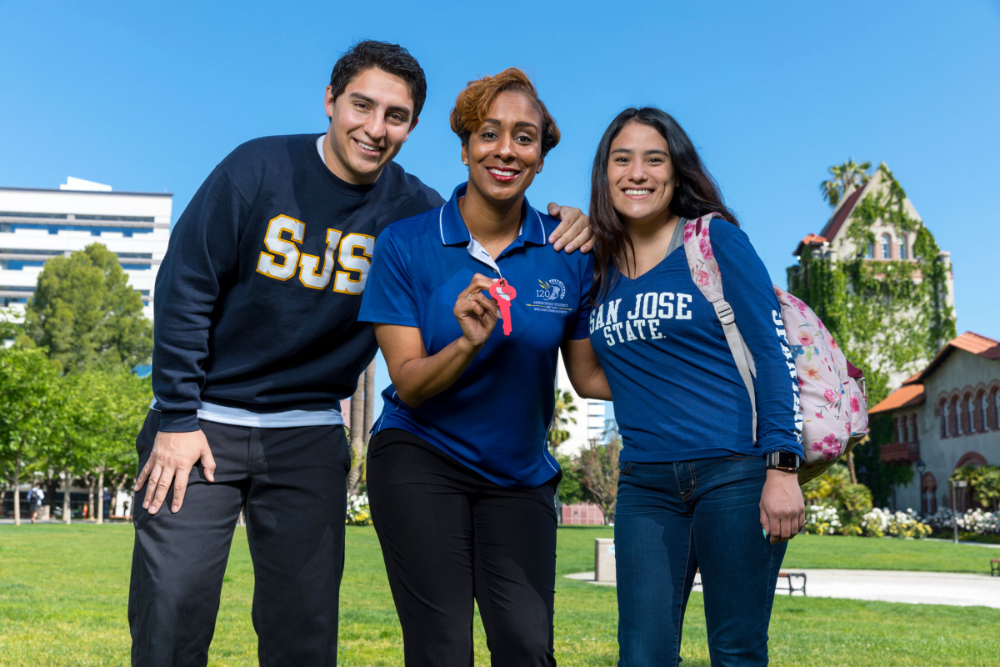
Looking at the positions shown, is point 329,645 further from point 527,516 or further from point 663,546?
point 663,546

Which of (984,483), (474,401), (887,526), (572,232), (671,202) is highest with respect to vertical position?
(671,202)

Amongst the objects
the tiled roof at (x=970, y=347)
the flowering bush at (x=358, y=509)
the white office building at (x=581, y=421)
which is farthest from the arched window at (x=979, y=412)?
the white office building at (x=581, y=421)

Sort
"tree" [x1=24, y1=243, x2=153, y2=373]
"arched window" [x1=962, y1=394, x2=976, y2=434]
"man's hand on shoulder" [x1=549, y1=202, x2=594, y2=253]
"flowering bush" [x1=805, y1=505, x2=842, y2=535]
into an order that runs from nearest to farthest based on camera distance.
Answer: "man's hand on shoulder" [x1=549, y1=202, x2=594, y2=253], "flowering bush" [x1=805, y1=505, x2=842, y2=535], "arched window" [x1=962, y1=394, x2=976, y2=434], "tree" [x1=24, y1=243, x2=153, y2=373]

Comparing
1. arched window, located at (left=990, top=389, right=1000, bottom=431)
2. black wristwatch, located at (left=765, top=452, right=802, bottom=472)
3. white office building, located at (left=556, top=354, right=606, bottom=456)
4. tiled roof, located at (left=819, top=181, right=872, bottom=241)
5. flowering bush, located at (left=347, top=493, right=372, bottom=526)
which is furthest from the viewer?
white office building, located at (left=556, top=354, right=606, bottom=456)

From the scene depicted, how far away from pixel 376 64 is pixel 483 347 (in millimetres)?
1276

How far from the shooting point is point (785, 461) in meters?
2.95

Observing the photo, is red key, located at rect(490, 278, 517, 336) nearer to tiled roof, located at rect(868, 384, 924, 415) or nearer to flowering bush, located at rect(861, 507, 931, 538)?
flowering bush, located at rect(861, 507, 931, 538)

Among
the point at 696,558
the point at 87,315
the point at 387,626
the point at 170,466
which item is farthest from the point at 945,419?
the point at 87,315

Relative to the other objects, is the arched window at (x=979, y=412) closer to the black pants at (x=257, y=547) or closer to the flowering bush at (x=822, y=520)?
the flowering bush at (x=822, y=520)

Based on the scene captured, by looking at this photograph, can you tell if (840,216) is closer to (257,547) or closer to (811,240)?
(811,240)

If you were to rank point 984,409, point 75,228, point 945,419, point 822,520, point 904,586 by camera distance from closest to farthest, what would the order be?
1. point 904,586
2. point 822,520
3. point 984,409
4. point 945,419
5. point 75,228

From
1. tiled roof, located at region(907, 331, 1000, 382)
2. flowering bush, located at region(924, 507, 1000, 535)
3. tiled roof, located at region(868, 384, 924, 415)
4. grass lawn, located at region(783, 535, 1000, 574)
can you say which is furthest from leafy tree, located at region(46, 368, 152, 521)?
tiled roof, located at region(868, 384, 924, 415)

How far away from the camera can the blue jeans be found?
300 cm

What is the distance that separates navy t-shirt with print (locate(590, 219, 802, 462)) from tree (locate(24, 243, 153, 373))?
225ft
